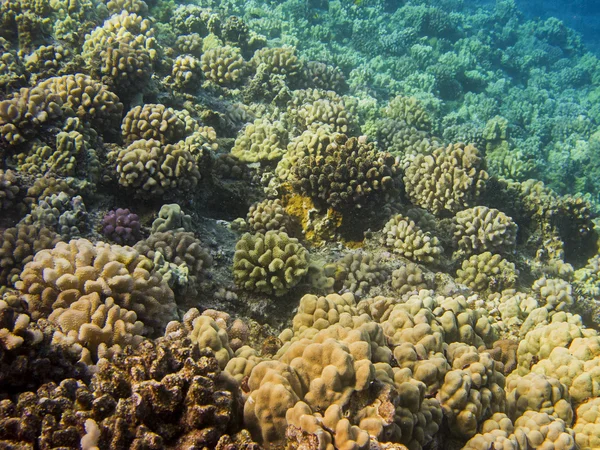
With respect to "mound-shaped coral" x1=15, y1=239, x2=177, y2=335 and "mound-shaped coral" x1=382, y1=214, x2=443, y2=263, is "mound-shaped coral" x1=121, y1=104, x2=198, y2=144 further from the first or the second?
"mound-shaped coral" x1=382, y1=214, x2=443, y2=263

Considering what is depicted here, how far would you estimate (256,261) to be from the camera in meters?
5.32

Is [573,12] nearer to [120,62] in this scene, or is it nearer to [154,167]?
[120,62]

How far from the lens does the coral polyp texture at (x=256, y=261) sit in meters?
2.39

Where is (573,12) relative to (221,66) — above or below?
above

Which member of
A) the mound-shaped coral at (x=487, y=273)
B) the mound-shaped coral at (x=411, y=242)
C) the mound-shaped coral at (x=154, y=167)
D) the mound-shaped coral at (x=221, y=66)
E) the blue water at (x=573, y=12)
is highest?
the blue water at (x=573, y=12)

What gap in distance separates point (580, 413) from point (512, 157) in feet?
32.9

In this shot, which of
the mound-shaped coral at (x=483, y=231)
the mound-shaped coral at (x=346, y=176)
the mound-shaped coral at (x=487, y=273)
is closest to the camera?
the mound-shaped coral at (x=346, y=176)

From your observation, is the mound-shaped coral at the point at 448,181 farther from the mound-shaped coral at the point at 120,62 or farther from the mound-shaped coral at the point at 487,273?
the mound-shaped coral at the point at 120,62

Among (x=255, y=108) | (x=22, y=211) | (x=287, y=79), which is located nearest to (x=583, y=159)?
(x=287, y=79)

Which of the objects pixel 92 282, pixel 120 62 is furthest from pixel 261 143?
pixel 92 282

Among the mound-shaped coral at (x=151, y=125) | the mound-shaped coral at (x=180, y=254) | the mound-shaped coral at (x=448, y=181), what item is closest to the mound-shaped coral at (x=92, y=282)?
the mound-shaped coral at (x=180, y=254)

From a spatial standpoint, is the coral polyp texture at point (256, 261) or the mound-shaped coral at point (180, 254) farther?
the mound-shaped coral at point (180, 254)

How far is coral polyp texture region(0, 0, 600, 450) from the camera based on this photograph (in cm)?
239

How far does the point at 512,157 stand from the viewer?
39.6 ft
